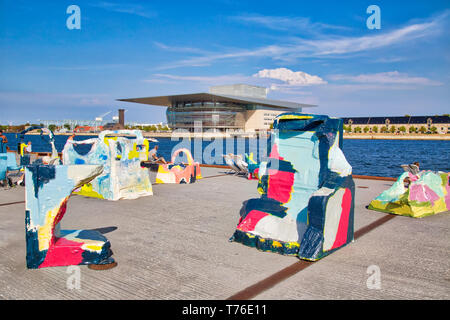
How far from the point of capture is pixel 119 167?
9.70 m

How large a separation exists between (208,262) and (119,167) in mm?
5387

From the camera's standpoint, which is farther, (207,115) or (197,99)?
(197,99)

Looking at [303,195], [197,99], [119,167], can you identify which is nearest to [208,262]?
[303,195]

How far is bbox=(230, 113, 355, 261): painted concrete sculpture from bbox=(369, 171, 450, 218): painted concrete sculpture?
2.80 meters

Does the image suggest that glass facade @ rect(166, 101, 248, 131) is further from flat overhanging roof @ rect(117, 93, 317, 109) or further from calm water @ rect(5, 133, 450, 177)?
calm water @ rect(5, 133, 450, 177)

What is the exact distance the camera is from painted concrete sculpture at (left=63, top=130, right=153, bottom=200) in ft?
31.8

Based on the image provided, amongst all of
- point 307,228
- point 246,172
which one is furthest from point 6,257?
point 246,172

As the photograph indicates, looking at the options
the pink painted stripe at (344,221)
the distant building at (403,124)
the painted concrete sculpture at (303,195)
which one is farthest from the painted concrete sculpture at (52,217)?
the distant building at (403,124)

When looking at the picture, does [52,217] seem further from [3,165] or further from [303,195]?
[3,165]

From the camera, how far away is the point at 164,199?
9.95m

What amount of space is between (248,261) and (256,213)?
956 millimetres

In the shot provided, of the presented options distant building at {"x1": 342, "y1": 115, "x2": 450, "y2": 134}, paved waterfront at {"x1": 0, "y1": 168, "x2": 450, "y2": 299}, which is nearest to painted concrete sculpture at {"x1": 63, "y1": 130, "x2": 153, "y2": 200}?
paved waterfront at {"x1": 0, "y1": 168, "x2": 450, "y2": 299}

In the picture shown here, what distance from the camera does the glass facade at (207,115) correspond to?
106012 millimetres

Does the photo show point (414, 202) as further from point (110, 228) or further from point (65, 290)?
point (65, 290)
